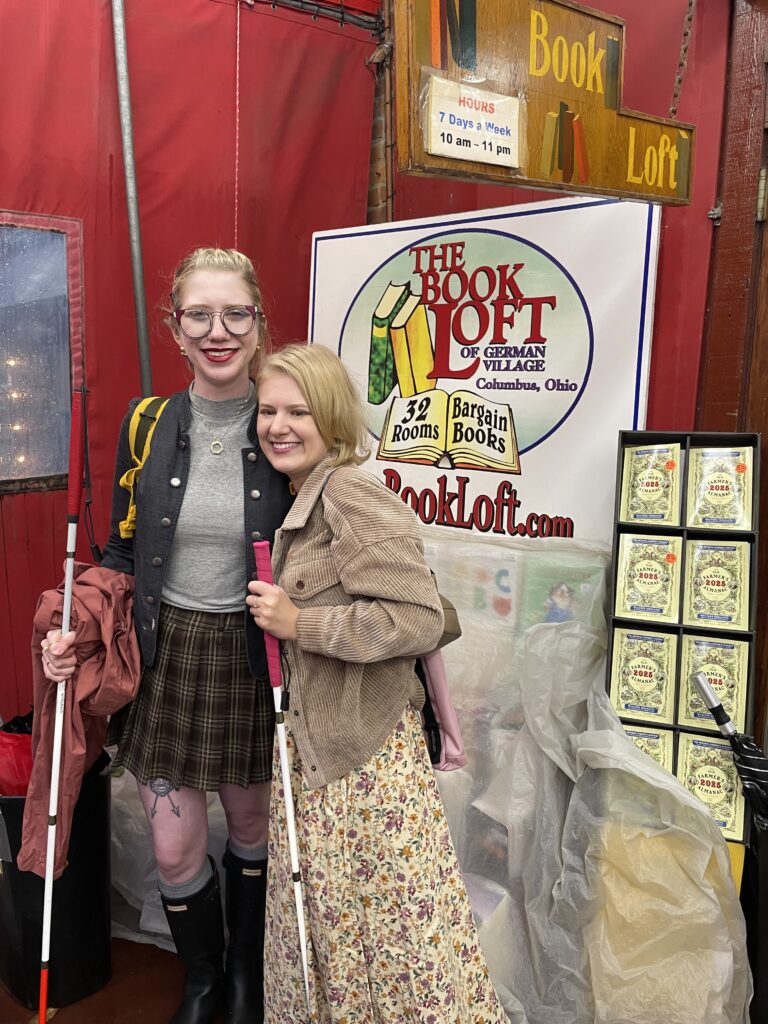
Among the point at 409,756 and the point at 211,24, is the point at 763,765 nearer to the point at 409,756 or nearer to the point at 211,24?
the point at 409,756

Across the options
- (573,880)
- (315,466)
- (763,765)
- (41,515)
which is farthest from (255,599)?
(41,515)

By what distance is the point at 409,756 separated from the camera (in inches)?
61.4

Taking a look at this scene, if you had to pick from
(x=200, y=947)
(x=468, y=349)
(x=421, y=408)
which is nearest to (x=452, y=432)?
(x=421, y=408)

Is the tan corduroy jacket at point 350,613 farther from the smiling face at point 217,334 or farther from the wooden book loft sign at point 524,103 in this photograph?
the wooden book loft sign at point 524,103

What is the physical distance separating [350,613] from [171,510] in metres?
0.48

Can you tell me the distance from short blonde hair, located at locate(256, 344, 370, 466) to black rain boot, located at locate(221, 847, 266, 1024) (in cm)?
106

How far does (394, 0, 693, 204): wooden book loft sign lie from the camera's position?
60.0 inches

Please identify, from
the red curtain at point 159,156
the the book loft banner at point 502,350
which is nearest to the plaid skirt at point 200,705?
the the book loft banner at point 502,350

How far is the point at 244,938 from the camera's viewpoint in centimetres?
197

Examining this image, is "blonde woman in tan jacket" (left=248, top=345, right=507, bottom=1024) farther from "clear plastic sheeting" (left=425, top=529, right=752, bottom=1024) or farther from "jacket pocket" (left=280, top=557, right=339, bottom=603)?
"clear plastic sheeting" (left=425, top=529, right=752, bottom=1024)

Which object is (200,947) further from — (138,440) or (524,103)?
(524,103)

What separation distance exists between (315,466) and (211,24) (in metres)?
2.29

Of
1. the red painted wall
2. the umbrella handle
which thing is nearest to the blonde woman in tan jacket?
the umbrella handle

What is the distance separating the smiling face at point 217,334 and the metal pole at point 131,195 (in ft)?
4.28
